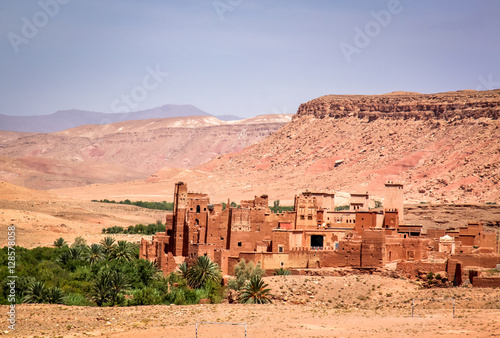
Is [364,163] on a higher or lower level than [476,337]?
higher

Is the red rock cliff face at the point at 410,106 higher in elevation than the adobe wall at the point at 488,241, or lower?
higher

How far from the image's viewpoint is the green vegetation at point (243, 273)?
44.3 meters

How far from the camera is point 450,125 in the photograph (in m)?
133

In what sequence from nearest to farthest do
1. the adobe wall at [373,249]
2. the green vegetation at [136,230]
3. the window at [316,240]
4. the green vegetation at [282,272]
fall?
1. the adobe wall at [373,249]
2. the green vegetation at [282,272]
3. the window at [316,240]
4. the green vegetation at [136,230]

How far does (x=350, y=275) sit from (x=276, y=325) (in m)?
13.5

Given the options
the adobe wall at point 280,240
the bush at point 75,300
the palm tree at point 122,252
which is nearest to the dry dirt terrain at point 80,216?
the palm tree at point 122,252

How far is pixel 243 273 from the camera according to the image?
156 ft

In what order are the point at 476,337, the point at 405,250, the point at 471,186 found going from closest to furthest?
the point at 476,337 → the point at 405,250 → the point at 471,186

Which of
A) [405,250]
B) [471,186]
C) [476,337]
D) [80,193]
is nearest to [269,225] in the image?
[405,250]

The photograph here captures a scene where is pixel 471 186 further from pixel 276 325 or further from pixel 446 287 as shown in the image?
pixel 276 325

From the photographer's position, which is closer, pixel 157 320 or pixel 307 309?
pixel 157 320

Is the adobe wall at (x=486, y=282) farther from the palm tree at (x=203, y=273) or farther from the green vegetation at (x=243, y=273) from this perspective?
the palm tree at (x=203, y=273)

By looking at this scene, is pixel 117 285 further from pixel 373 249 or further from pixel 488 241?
pixel 488 241

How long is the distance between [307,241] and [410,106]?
93651 millimetres
